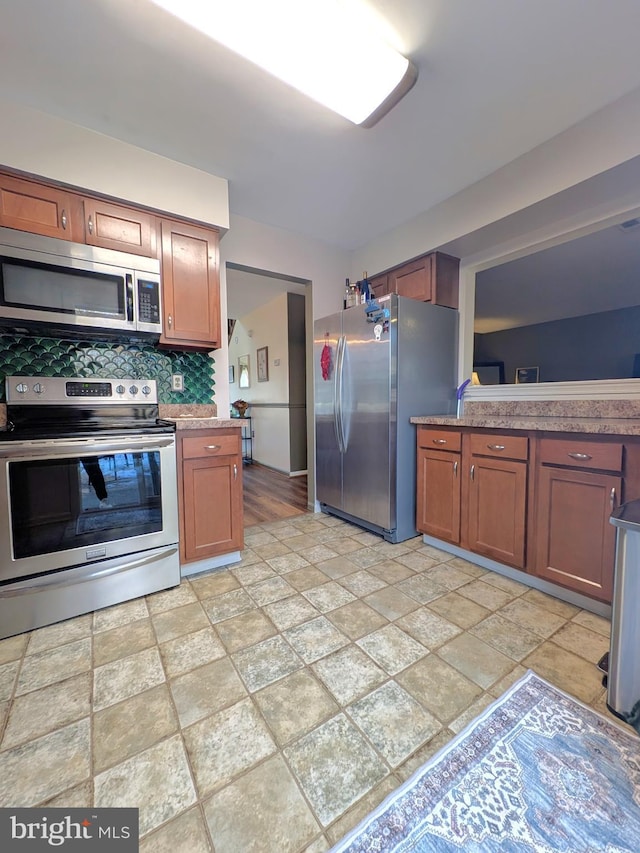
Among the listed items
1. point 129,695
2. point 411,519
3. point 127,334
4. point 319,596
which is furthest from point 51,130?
point 411,519

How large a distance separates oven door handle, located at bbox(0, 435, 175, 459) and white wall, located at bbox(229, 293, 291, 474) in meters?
3.25

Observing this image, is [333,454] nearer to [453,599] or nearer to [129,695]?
[453,599]

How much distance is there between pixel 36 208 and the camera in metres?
1.79

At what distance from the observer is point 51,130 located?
1.77 metres

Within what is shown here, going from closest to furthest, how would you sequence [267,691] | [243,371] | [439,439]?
[267,691]
[439,439]
[243,371]

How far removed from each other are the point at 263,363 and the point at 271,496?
2665 mm

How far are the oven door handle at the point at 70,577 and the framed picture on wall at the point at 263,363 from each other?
4140 mm

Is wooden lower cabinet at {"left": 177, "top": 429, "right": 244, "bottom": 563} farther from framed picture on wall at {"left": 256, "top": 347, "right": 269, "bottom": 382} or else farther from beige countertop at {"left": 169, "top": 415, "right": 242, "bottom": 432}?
framed picture on wall at {"left": 256, "top": 347, "right": 269, "bottom": 382}

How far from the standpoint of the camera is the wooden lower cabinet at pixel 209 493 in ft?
6.73

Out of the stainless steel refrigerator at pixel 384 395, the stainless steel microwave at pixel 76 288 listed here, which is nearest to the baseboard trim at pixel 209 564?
the stainless steel refrigerator at pixel 384 395

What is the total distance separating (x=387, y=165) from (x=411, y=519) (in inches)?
95.1

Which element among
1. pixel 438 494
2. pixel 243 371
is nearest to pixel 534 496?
pixel 438 494

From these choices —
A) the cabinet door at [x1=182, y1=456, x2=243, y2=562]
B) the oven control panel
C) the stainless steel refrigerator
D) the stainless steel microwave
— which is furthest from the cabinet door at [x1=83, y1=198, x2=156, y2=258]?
the stainless steel refrigerator

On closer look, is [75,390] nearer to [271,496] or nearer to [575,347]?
[271,496]
